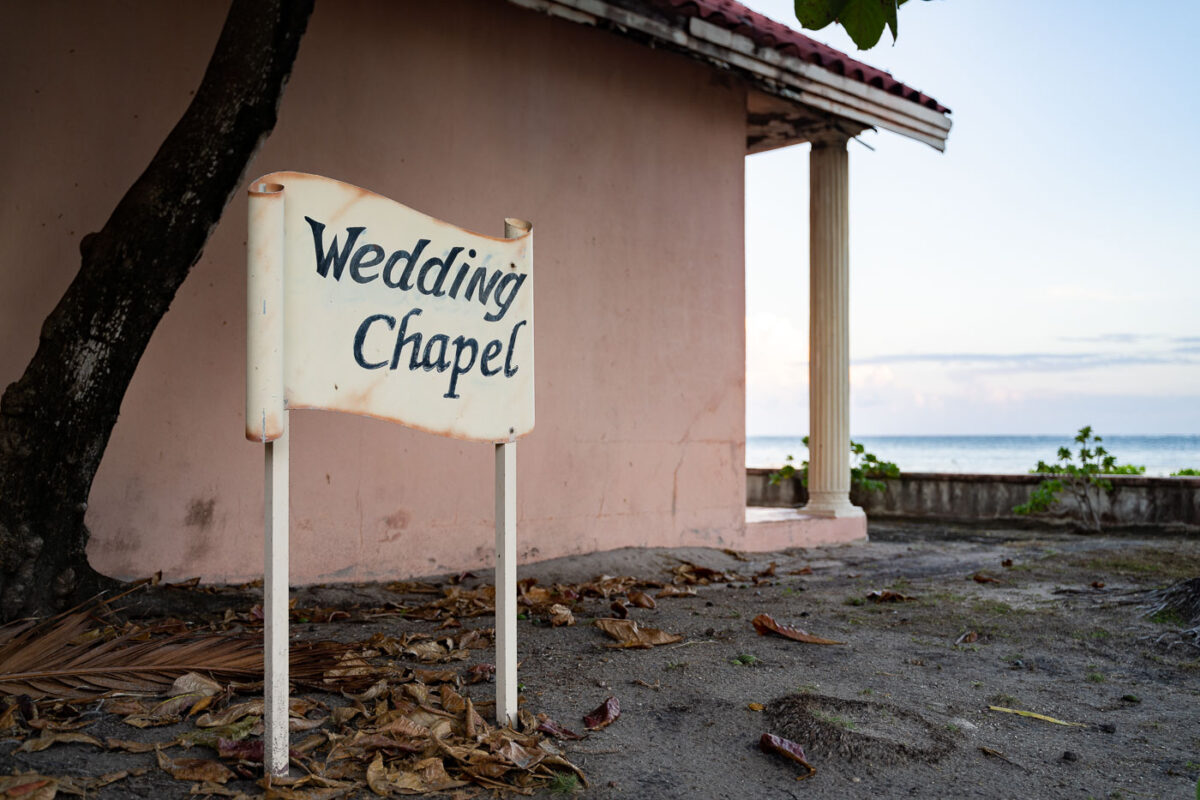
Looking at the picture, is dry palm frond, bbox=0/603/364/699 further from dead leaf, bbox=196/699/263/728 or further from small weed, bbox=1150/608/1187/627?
small weed, bbox=1150/608/1187/627

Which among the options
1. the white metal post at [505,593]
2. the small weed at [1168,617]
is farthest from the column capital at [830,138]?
the white metal post at [505,593]

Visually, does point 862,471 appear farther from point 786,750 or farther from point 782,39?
point 786,750

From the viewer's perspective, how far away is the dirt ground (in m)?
2.44

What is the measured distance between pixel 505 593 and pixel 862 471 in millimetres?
8480

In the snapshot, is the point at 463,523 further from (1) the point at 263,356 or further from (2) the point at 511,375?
(1) the point at 263,356

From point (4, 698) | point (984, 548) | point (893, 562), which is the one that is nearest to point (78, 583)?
point (4, 698)

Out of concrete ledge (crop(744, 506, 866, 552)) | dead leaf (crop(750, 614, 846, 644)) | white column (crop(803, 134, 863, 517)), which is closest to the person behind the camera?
dead leaf (crop(750, 614, 846, 644))

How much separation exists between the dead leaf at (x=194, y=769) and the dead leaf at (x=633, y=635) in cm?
187

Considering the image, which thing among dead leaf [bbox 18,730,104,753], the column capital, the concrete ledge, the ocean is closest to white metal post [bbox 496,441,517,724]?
dead leaf [bbox 18,730,104,753]

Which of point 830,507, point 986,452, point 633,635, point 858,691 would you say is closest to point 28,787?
point 633,635

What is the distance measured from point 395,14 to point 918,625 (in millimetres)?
4466

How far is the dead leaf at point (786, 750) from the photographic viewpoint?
2496 mm

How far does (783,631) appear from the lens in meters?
4.01

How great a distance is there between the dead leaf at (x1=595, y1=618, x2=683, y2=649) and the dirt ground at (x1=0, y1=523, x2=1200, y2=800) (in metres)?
0.04
